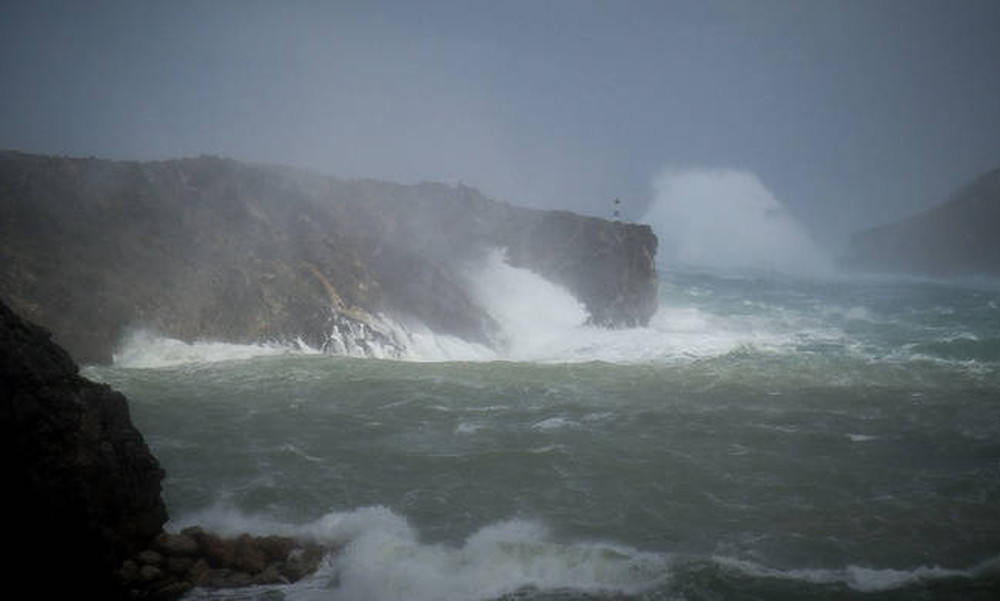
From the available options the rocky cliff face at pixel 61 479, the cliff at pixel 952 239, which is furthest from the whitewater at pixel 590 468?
the cliff at pixel 952 239

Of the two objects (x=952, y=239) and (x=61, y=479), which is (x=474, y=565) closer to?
(x=61, y=479)

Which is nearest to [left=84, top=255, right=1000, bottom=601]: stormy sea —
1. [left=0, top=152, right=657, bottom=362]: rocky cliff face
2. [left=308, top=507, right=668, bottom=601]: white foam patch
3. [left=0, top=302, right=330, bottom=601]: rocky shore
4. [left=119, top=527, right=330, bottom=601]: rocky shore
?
[left=308, top=507, right=668, bottom=601]: white foam patch

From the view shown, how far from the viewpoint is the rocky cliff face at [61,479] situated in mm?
8305

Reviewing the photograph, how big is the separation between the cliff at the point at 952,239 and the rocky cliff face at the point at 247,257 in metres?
87.0

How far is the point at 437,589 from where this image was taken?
372 inches

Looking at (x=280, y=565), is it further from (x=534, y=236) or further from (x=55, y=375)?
(x=534, y=236)

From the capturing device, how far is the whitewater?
984 centimetres

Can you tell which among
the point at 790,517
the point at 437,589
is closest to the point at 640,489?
the point at 790,517

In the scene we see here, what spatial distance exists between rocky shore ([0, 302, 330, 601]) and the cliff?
11679 centimetres

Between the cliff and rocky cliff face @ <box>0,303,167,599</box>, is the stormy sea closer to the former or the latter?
rocky cliff face @ <box>0,303,167,599</box>

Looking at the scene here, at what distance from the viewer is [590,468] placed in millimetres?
14312

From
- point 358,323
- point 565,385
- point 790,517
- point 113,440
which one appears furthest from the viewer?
point 358,323

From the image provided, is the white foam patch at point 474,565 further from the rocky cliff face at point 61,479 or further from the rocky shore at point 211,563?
the rocky cliff face at point 61,479

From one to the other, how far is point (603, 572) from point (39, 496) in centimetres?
805
